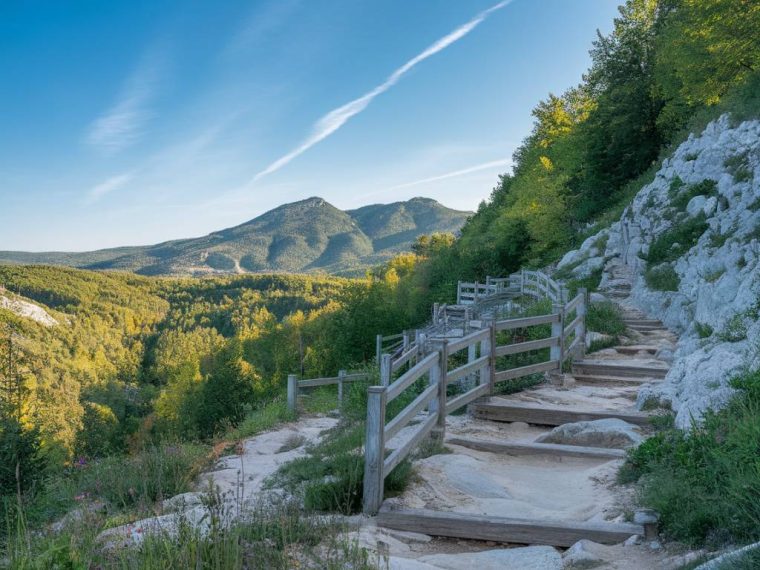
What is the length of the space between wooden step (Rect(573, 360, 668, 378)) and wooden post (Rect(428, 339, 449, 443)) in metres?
5.07

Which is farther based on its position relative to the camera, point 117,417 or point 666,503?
point 117,417

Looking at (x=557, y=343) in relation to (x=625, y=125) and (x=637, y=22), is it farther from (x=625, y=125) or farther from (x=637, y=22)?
(x=637, y=22)

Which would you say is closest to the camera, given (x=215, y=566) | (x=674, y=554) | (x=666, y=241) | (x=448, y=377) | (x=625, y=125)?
(x=215, y=566)

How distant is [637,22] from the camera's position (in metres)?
32.6

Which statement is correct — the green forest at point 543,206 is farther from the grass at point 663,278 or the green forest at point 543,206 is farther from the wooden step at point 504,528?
the grass at point 663,278

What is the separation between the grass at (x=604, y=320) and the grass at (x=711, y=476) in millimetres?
9297

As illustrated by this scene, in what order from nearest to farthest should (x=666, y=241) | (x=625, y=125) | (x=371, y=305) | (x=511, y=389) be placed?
(x=511, y=389)
(x=666, y=241)
(x=625, y=125)
(x=371, y=305)

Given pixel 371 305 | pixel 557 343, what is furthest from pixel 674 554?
pixel 371 305

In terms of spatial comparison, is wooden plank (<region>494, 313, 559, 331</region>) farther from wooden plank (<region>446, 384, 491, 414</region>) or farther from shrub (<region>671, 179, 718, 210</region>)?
shrub (<region>671, 179, 718, 210</region>)

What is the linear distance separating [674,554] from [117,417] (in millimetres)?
89731

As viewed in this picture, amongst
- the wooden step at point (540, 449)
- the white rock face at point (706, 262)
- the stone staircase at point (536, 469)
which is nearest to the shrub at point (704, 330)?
the white rock face at point (706, 262)

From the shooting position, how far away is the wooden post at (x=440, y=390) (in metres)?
7.11

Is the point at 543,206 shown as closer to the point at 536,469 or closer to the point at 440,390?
the point at 440,390

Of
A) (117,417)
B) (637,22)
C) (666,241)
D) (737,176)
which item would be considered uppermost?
(637,22)
